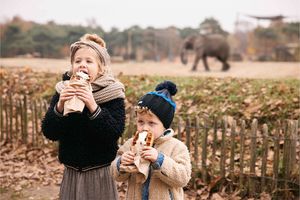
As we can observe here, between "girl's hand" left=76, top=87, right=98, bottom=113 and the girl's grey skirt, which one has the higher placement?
"girl's hand" left=76, top=87, right=98, bottom=113

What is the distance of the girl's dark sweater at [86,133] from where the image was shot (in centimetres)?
246

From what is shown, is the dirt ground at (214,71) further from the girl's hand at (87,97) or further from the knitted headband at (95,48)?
the girl's hand at (87,97)

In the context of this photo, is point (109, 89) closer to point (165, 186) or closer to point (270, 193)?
point (165, 186)

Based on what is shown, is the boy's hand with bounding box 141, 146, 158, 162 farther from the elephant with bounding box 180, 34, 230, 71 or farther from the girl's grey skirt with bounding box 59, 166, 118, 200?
the elephant with bounding box 180, 34, 230, 71

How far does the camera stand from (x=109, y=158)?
2705 mm

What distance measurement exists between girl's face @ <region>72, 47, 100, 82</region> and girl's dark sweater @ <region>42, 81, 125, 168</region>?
237 millimetres

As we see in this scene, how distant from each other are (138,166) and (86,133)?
533mm

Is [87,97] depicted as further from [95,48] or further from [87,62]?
[95,48]

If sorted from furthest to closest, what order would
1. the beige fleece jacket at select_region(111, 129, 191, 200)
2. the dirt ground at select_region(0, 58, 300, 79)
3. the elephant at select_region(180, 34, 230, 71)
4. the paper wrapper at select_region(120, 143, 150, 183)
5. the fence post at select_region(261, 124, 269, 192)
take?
the elephant at select_region(180, 34, 230, 71), the dirt ground at select_region(0, 58, 300, 79), the fence post at select_region(261, 124, 269, 192), the beige fleece jacket at select_region(111, 129, 191, 200), the paper wrapper at select_region(120, 143, 150, 183)

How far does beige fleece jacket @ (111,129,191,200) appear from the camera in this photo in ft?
7.68

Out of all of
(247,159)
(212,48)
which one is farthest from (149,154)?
(212,48)

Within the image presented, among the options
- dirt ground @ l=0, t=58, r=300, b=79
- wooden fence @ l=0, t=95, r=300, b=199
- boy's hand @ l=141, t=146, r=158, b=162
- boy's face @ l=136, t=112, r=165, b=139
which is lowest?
wooden fence @ l=0, t=95, r=300, b=199

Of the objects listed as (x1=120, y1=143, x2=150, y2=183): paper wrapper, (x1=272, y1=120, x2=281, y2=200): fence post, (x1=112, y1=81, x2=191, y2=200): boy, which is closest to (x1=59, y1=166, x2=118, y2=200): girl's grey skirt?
(x1=112, y1=81, x2=191, y2=200): boy

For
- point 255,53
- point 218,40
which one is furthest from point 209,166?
point 255,53
